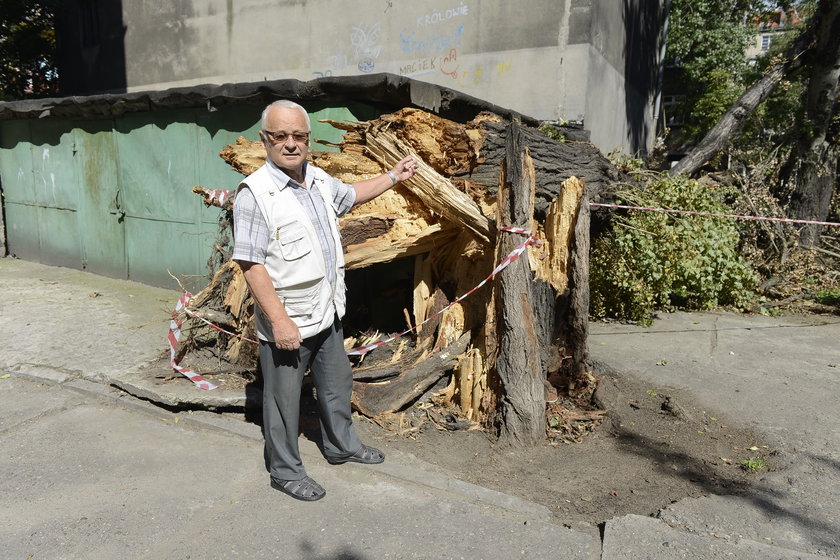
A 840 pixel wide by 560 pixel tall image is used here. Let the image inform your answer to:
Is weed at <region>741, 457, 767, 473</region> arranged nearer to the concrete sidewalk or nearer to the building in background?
the concrete sidewalk

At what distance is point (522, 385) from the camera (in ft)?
13.3

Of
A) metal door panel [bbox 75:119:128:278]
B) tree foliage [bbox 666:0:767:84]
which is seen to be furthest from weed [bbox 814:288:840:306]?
tree foliage [bbox 666:0:767:84]

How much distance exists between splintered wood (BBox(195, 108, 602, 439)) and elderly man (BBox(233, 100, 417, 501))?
941mm

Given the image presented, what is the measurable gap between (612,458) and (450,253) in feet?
6.71

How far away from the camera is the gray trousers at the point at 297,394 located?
3316mm

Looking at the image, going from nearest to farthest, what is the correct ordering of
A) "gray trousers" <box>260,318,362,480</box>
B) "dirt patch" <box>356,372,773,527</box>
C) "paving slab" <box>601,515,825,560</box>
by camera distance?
"paving slab" <box>601,515,825,560</box>
"gray trousers" <box>260,318,362,480</box>
"dirt patch" <box>356,372,773,527</box>

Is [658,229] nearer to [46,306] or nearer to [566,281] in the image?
[566,281]

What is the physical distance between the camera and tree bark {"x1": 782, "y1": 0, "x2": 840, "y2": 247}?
9.41 meters

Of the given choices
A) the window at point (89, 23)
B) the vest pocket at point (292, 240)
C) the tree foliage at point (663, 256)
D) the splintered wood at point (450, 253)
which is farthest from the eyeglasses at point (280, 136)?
the window at point (89, 23)

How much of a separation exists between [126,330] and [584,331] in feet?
15.1

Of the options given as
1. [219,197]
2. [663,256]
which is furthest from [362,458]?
[663,256]

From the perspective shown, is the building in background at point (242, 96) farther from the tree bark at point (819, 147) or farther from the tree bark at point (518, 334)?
the tree bark at point (819, 147)

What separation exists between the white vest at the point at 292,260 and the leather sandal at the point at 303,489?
0.81 meters

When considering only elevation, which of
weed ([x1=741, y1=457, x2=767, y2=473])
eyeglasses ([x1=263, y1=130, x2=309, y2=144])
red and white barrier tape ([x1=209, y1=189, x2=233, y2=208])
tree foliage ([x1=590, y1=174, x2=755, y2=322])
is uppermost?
eyeglasses ([x1=263, y1=130, x2=309, y2=144])
